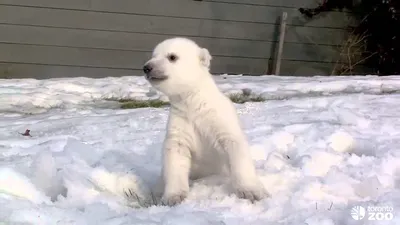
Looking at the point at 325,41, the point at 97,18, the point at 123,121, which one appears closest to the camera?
the point at 123,121

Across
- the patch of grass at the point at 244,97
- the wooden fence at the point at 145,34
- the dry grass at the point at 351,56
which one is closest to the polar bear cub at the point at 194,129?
the patch of grass at the point at 244,97

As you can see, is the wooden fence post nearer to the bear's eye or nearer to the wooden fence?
the wooden fence

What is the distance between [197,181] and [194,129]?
12.7 inches

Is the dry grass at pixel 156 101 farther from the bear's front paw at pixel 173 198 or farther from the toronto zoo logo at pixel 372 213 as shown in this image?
the toronto zoo logo at pixel 372 213

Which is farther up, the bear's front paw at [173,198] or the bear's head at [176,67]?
the bear's head at [176,67]

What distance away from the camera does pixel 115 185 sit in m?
3.32

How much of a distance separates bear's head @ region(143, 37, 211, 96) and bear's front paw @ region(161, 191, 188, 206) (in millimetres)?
602

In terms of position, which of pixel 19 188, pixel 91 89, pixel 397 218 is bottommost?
pixel 91 89

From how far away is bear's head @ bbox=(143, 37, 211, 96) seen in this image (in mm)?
3266

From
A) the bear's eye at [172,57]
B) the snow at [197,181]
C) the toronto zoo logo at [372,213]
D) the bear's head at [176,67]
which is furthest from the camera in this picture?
the bear's eye at [172,57]

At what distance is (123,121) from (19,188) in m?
2.36

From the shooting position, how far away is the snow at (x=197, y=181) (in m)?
2.69

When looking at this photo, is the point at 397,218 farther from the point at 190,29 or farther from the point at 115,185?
the point at 190,29

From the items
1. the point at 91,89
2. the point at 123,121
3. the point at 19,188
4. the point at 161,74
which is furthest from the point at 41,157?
the point at 91,89
